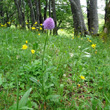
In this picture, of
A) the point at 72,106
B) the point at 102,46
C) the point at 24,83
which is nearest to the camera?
the point at 72,106

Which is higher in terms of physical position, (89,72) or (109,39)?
(109,39)

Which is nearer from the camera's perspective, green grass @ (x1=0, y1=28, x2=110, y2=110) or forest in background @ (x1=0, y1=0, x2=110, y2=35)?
green grass @ (x1=0, y1=28, x2=110, y2=110)

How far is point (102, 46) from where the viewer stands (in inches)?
135

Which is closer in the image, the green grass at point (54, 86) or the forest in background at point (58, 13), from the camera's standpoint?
the green grass at point (54, 86)

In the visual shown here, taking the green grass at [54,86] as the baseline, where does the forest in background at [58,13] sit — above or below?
above

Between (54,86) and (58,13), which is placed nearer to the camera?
(54,86)

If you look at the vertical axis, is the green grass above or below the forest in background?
below

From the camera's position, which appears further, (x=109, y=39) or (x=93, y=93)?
(x=109, y=39)

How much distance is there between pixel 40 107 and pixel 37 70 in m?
0.64

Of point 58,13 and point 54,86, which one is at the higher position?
point 58,13

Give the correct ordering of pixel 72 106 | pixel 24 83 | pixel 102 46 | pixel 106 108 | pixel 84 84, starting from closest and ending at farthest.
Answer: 1. pixel 106 108
2. pixel 72 106
3. pixel 24 83
4. pixel 84 84
5. pixel 102 46

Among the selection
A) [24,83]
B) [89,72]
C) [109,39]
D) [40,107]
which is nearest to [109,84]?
[89,72]

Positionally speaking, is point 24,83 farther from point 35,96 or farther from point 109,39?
point 109,39

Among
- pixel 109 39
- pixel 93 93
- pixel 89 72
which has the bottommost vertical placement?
pixel 93 93
